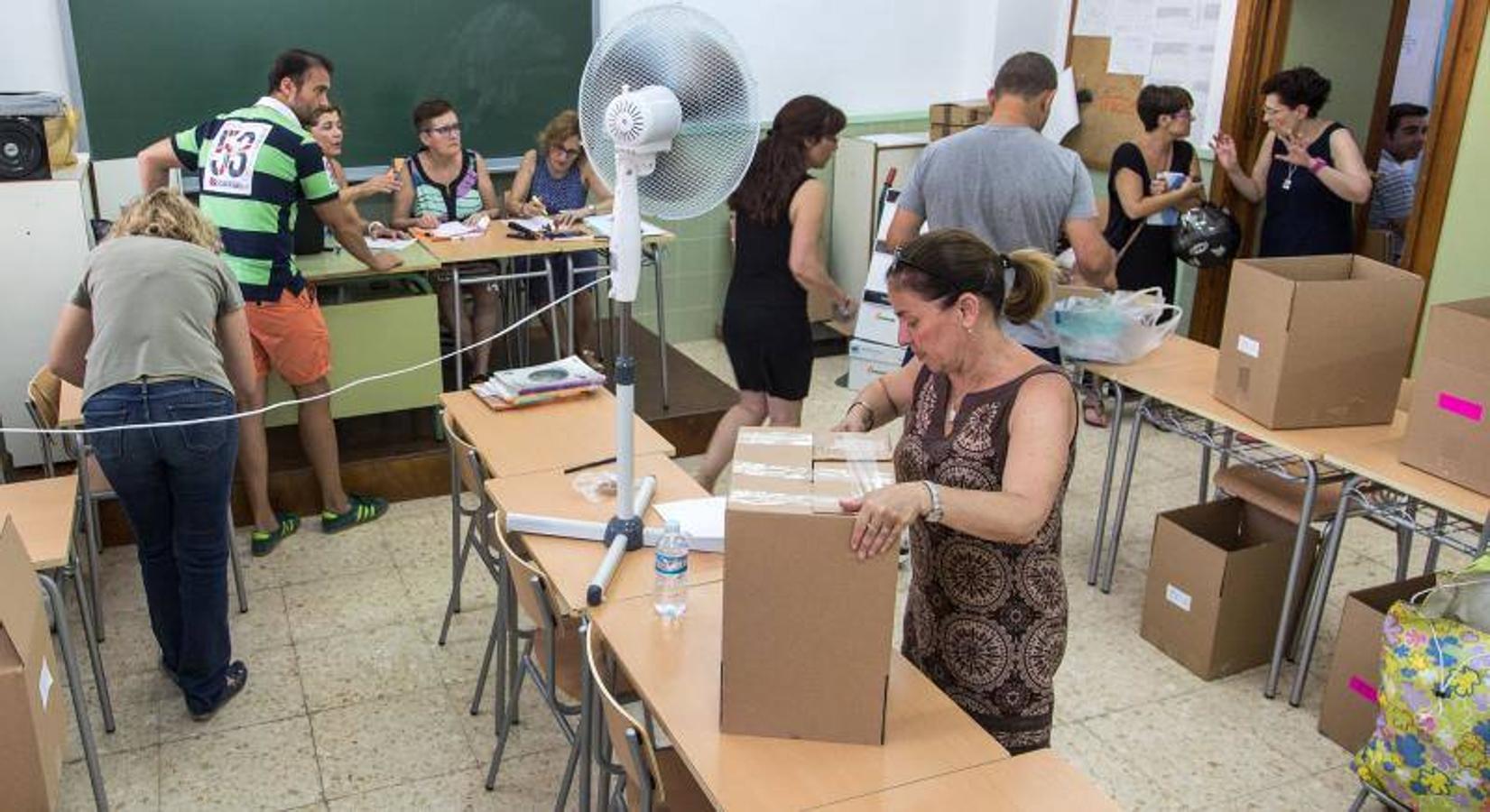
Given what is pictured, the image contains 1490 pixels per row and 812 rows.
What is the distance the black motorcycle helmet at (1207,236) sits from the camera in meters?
5.07

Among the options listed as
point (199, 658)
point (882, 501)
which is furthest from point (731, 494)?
point (199, 658)

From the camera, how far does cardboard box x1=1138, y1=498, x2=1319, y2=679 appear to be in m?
3.43

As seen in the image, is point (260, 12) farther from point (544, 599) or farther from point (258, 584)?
point (544, 599)

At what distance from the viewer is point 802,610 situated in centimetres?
178

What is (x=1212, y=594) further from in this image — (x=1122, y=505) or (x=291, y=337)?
(x=291, y=337)

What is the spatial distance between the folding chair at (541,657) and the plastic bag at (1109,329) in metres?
1.91

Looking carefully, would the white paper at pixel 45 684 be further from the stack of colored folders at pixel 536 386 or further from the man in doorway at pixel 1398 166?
the man in doorway at pixel 1398 166

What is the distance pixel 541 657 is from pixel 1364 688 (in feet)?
6.91

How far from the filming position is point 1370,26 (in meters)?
5.71

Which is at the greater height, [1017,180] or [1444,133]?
[1444,133]

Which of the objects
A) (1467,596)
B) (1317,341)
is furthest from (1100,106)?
(1467,596)

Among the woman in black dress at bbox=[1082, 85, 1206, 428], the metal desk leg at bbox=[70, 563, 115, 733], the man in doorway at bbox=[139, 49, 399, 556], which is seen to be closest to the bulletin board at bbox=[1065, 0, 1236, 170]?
the woman in black dress at bbox=[1082, 85, 1206, 428]

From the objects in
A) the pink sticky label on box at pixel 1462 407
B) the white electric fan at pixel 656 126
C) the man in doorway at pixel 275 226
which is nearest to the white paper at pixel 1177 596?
the pink sticky label on box at pixel 1462 407

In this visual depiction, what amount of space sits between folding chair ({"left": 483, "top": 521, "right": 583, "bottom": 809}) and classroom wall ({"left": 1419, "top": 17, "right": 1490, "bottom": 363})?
3566mm
